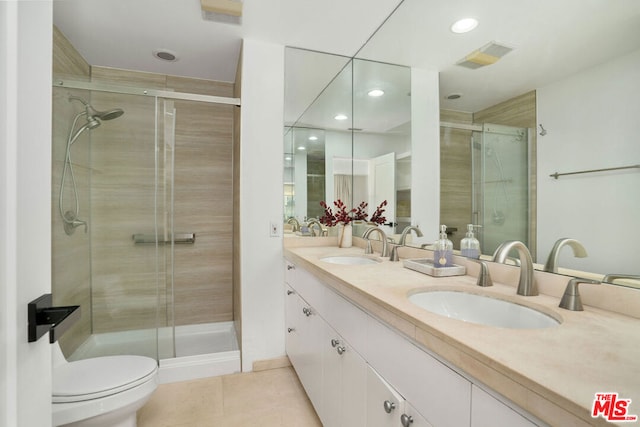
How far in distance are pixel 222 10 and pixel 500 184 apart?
6.03ft

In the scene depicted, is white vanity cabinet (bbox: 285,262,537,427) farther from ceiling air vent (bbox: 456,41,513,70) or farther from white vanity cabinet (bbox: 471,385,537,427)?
ceiling air vent (bbox: 456,41,513,70)

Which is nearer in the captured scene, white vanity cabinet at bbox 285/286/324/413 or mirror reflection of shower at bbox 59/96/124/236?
white vanity cabinet at bbox 285/286/324/413

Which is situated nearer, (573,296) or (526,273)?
(573,296)

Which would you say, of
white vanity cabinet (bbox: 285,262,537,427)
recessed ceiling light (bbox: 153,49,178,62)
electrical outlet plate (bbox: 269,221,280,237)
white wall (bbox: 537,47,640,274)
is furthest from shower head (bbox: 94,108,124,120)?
white wall (bbox: 537,47,640,274)

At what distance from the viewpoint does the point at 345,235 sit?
94.0 inches

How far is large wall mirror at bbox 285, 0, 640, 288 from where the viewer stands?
0.89m

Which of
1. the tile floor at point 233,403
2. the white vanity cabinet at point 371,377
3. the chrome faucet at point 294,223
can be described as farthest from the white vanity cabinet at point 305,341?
the chrome faucet at point 294,223

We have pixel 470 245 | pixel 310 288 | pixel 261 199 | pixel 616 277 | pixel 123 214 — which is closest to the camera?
pixel 616 277

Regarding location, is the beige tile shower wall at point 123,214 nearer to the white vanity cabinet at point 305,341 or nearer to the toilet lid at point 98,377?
the toilet lid at point 98,377

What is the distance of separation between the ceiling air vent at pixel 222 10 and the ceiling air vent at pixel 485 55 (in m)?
1.33

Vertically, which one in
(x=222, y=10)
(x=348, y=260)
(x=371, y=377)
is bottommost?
(x=371, y=377)

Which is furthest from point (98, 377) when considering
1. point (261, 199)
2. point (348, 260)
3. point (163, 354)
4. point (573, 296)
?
point (573, 296)

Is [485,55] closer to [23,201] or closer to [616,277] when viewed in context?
[616,277]

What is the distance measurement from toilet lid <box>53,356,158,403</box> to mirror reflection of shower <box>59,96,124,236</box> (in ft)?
2.78
